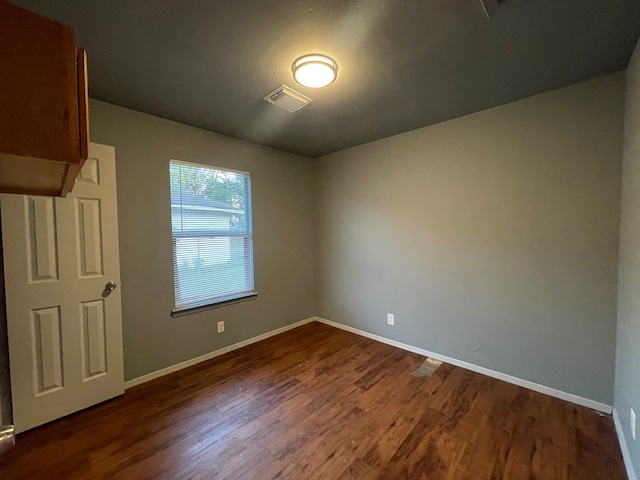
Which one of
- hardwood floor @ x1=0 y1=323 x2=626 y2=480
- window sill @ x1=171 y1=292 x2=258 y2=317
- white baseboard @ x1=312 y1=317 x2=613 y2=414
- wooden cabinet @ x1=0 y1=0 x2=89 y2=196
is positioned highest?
wooden cabinet @ x1=0 y1=0 x2=89 y2=196

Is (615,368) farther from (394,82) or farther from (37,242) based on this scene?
(37,242)

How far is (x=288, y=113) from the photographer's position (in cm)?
241

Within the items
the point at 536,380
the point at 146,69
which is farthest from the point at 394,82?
the point at 536,380

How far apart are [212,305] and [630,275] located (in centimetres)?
333

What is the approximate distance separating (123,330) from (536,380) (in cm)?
359

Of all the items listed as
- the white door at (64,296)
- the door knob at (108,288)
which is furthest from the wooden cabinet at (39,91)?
the door knob at (108,288)

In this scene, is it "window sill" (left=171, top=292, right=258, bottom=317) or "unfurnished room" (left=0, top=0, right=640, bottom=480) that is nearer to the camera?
"unfurnished room" (left=0, top=0, right=640, bottom=480)

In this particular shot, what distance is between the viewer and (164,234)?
8.18ft

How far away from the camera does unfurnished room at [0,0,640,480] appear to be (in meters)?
1.45

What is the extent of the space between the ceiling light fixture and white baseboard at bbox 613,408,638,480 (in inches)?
112

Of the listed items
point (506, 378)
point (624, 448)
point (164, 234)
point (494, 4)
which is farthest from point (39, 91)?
point (506, 378)

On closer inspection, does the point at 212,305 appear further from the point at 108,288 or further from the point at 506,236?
the point at 506,236

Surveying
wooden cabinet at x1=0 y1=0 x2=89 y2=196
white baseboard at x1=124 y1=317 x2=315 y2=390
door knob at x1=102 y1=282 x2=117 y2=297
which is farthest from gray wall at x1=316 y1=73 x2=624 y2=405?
wooden cabinet at x1=0 y1=0 x2=89 y2=196

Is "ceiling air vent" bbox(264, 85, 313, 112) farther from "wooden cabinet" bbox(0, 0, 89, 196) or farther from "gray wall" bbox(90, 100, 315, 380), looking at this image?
"wooden cabinet" bbox(0, 0, 89, 196)
